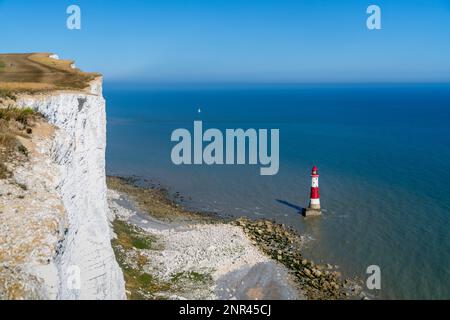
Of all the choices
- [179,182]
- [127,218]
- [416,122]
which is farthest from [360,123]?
[127,218]

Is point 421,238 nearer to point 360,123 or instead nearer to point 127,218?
point 127,218

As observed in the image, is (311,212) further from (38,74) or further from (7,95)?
(7,95)

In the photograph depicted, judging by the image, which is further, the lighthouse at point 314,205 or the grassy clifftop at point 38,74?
the lighthouse at point 314,205

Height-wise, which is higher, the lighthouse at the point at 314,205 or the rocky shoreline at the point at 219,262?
the lighthouse at the point at 314,205

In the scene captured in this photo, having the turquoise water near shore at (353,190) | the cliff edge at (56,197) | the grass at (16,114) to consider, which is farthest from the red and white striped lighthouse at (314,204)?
the grass at (16,114)

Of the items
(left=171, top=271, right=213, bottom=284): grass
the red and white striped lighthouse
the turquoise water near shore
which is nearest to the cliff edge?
(left=171, top=271, right=213, bottom=284): grass

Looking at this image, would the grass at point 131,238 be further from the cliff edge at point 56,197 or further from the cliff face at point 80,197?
the cliff face at point 80,197

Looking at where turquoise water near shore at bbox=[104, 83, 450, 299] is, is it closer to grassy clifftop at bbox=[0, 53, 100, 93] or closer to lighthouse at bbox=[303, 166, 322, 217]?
lighthouse at bbox=[303, 166, 322, 217]
